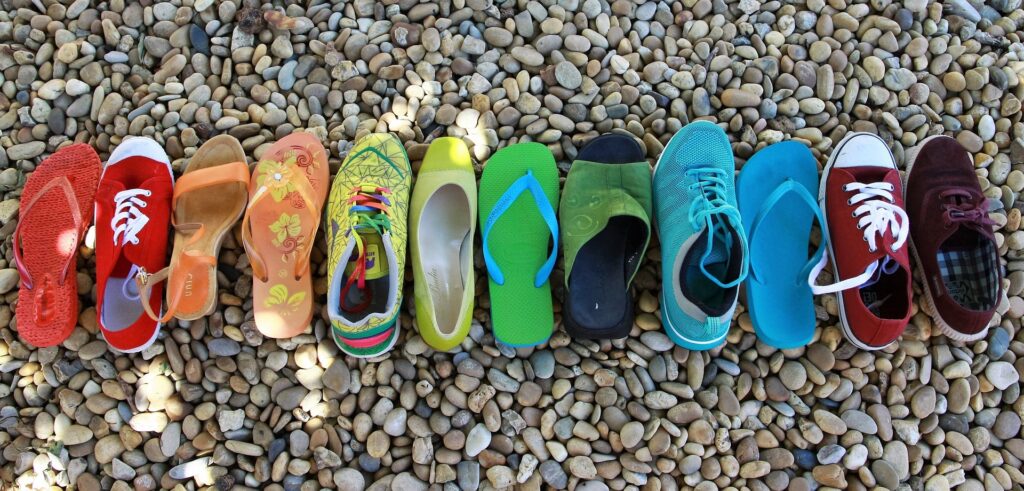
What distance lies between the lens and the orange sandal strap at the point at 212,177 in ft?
7.51

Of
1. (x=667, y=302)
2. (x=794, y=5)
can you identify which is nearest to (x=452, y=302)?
(x=667, y=302)

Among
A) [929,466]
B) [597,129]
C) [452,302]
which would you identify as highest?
[597,129]

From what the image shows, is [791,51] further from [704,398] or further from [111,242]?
[111,242]

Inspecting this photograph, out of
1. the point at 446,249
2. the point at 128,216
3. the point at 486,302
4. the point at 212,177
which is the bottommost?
the point at 486,302

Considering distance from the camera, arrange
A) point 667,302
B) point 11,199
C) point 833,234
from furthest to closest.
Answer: point 11,199
point 833,234
point 667,302

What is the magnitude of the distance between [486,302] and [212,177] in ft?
3.43

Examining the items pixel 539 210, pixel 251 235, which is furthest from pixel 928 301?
pixel 251 235

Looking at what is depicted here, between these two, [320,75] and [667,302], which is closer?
[667,302]

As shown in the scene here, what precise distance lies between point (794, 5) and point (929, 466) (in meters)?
1.79

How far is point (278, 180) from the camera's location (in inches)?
91.0

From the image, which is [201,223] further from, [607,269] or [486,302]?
[607,269]

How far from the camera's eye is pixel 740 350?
2273mm

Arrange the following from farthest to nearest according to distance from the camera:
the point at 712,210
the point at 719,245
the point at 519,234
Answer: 1. the point at 519,234
2. the point at 719,245
3. the point at 712,210

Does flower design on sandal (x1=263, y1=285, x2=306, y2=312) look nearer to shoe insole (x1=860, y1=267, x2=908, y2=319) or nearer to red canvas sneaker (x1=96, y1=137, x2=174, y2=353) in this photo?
red canvas sneaker (x1=96, y1=137, x2=174, y2=353)
